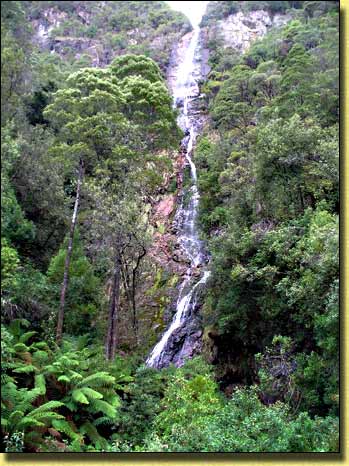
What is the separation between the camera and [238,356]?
39.0 feet

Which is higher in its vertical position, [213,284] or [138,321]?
[213,284]

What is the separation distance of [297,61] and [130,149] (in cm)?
881

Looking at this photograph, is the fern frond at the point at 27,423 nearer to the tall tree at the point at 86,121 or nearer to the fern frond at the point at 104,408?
the fern frond at the point at 104,408

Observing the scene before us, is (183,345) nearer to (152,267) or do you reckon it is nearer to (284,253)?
(152,267)

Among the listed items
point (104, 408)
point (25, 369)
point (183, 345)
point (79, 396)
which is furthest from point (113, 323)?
point (79, 396)

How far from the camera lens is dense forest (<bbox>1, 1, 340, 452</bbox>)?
23.6 feet

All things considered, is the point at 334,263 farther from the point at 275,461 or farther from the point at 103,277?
the point at 103,277

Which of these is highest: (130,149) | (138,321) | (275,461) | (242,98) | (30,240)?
(242,98)

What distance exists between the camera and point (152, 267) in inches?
582

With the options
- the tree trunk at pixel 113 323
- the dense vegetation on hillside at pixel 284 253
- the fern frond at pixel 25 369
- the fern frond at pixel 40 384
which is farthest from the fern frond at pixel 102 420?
the tree trunk at pixel 113 323

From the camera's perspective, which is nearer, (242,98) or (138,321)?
(138,321)

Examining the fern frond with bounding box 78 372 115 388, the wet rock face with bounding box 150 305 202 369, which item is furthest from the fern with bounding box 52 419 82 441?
the wet rock face with bounding box 150 305 202 369

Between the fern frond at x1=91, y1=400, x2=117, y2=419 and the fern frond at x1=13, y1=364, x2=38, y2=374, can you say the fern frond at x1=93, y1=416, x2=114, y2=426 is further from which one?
the fern frond at x1=13, y1=364, x2=38, y2=374

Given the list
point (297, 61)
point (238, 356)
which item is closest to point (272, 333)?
point (238, 356)
